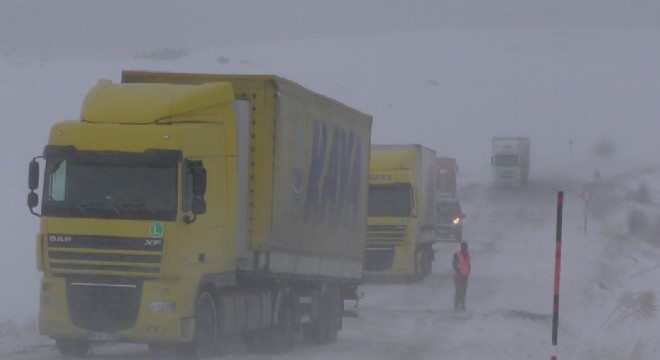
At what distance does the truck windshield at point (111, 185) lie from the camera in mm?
14797

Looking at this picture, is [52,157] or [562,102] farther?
[562,102]

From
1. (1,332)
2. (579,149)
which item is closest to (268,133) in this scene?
(1,332)

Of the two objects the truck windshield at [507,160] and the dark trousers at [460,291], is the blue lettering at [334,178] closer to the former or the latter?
the dark trousers at [460,291]

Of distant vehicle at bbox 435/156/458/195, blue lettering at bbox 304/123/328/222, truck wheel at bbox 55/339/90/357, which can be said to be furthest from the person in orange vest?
distant vehicle at bbox 435/156/458/195

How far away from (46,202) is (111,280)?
4.06ft

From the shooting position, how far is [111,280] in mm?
14727

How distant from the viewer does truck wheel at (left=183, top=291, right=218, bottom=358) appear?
606 inches

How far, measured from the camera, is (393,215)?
32.0 metres

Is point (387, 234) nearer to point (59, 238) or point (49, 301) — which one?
point (49, 301)

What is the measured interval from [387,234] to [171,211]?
1756cm

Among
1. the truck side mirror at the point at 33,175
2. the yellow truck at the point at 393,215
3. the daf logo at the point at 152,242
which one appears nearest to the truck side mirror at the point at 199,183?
the daf logo at the point at 152,242

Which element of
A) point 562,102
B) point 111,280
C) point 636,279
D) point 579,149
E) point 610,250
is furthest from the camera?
point 562,102

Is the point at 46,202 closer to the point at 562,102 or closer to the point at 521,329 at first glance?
the point at 521,329

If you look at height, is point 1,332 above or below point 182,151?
below
